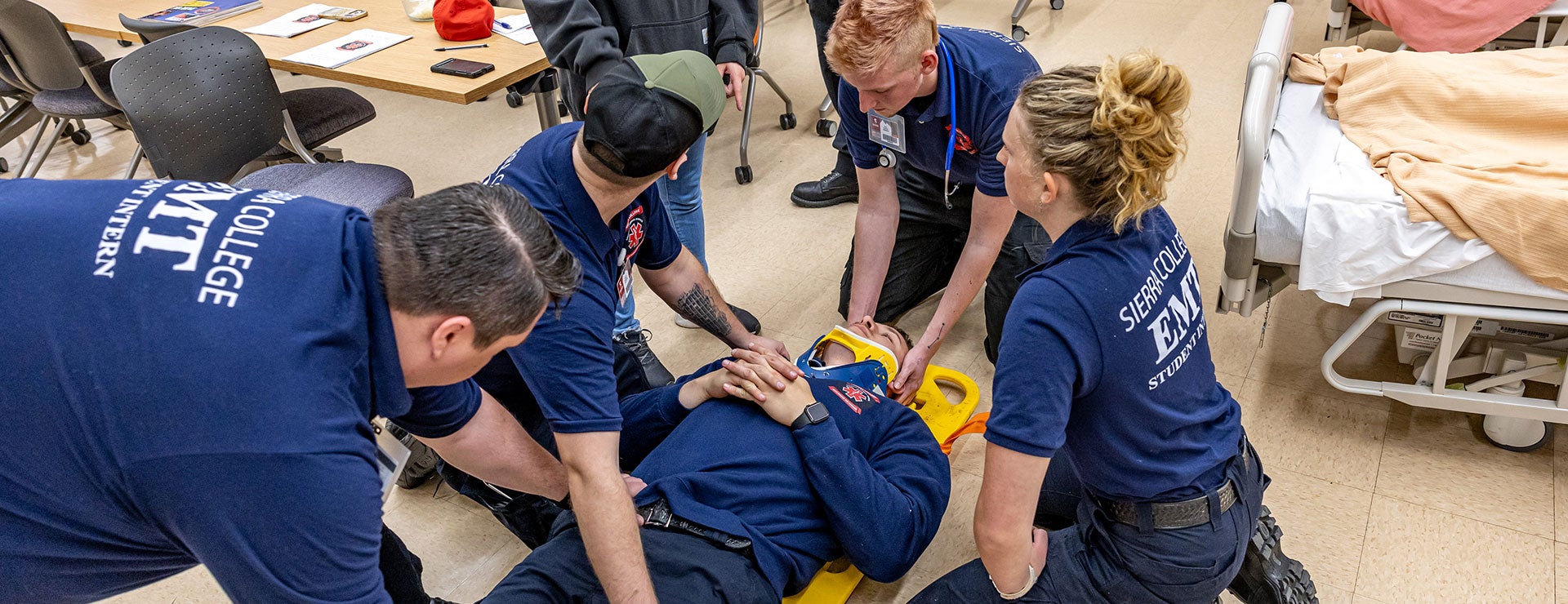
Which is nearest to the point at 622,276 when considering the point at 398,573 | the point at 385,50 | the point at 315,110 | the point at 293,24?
the point at 398,573

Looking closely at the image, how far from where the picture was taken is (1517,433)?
7.20 ft

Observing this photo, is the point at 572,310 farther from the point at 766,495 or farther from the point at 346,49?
the point at 346,49

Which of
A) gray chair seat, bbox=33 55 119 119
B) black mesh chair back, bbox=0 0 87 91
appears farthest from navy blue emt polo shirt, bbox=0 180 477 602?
gray chair seat, bbox=33 55 119 119

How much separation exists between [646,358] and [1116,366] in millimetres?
1472

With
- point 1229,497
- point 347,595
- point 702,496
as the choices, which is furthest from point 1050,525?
point 347,595

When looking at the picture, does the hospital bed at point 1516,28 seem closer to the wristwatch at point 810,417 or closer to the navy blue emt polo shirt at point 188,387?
the wristwatch at point 810,417

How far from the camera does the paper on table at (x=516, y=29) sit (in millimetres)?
3227

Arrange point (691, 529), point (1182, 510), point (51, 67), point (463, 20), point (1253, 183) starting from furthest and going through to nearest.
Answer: point (51, 67) → point (463, 20) → point (1253, 183) → point (691, 529) → point (1182, 510)

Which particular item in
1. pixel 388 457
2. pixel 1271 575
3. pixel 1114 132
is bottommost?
pixel 1271 575

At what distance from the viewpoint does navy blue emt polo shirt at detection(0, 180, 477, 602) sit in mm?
1017

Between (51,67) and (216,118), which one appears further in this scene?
(51,67)

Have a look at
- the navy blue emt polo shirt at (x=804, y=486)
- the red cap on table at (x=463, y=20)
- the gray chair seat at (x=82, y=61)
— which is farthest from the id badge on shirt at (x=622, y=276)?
the gray chair seat at (x=82, y=61)

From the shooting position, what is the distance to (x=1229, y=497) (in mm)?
1568

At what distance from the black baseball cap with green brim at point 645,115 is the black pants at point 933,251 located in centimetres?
107
